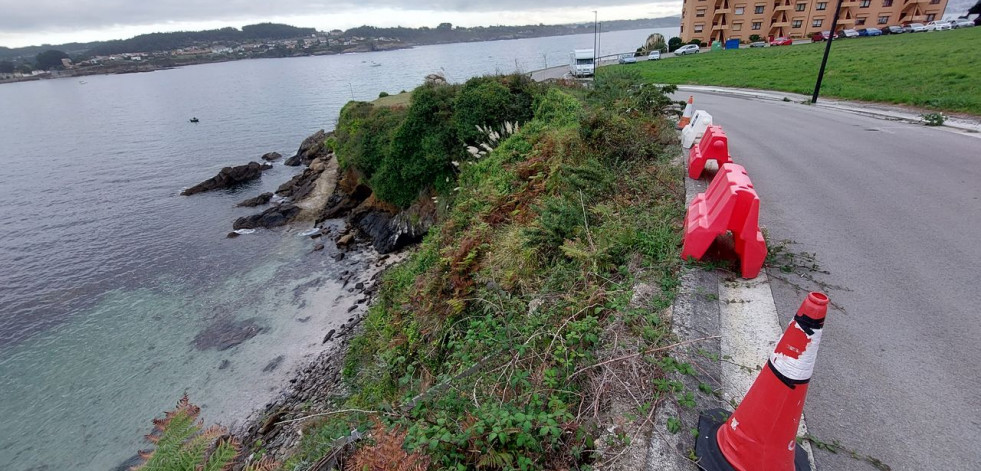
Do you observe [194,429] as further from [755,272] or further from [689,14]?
[689,14]

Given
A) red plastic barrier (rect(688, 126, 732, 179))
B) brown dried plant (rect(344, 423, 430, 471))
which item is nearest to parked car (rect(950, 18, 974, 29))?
red plastic barrier (rect(688, 126, 732, 179))

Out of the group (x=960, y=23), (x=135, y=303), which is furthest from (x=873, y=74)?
(x=960, y=23)

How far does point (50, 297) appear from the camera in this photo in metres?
18.2

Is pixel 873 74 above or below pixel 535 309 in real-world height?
above

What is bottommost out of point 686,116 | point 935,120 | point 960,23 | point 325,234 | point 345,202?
point 325,234

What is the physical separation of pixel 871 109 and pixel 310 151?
35981 mm

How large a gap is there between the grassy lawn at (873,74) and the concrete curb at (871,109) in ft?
1.98

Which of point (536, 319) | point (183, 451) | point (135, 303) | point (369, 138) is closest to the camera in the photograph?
point (183, 451)

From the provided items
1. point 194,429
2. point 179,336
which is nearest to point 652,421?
point 194,429

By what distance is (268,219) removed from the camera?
23.7 meters

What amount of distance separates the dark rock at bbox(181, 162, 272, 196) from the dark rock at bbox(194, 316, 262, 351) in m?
20.0

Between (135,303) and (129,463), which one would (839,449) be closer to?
(129,463)

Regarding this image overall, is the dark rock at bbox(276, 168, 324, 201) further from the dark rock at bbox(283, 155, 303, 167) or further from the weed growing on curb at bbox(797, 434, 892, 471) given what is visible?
the weed growing on curb at bbox(797, 434, 892, 471)

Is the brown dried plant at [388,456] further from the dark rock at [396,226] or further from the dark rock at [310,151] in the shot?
the dark rock at [310,151]
